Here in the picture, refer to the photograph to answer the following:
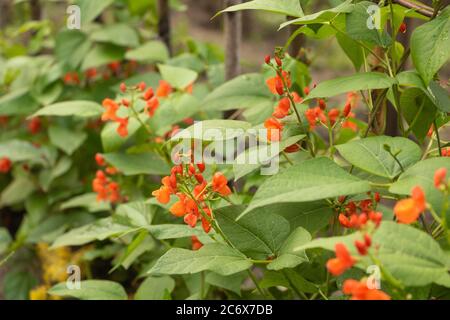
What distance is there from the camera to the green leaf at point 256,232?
939mm

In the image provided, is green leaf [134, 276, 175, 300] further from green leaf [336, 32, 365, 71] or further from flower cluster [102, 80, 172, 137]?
green leaf [336, 32, 365, 71]

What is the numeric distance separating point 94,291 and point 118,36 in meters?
1.11

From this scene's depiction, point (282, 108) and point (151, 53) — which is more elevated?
point (282, 108)

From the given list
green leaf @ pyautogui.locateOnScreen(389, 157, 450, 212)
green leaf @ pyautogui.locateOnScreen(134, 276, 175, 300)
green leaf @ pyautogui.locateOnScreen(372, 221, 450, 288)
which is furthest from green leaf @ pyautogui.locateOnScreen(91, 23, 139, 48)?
green leaf @ pyautogui.locateOnScreen(372, 221, 450, 288)

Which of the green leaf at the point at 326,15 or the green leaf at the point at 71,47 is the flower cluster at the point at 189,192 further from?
the green leaf at the point at 71,47

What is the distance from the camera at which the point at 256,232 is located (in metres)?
0.95

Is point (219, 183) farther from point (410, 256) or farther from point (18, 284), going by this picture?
point (18, 284)

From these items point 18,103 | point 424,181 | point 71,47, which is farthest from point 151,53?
point 424,181

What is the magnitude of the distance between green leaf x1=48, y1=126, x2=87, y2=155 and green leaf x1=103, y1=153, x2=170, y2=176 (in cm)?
45

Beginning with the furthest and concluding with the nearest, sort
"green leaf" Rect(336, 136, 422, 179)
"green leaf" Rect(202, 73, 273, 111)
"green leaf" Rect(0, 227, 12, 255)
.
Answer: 1. "green leaf" Rect(0, 227, 12, 255)
2. "green leaf" Rect(202, 73, 273, 111)
3. "green leaf" Rect(336, 136, 422, 179)

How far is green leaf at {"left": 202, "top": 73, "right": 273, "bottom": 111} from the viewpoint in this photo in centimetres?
139

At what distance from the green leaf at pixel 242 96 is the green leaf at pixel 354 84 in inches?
17.8

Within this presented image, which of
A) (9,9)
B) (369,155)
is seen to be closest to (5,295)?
(369,155)

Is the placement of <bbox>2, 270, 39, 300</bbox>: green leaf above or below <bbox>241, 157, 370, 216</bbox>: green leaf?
below
